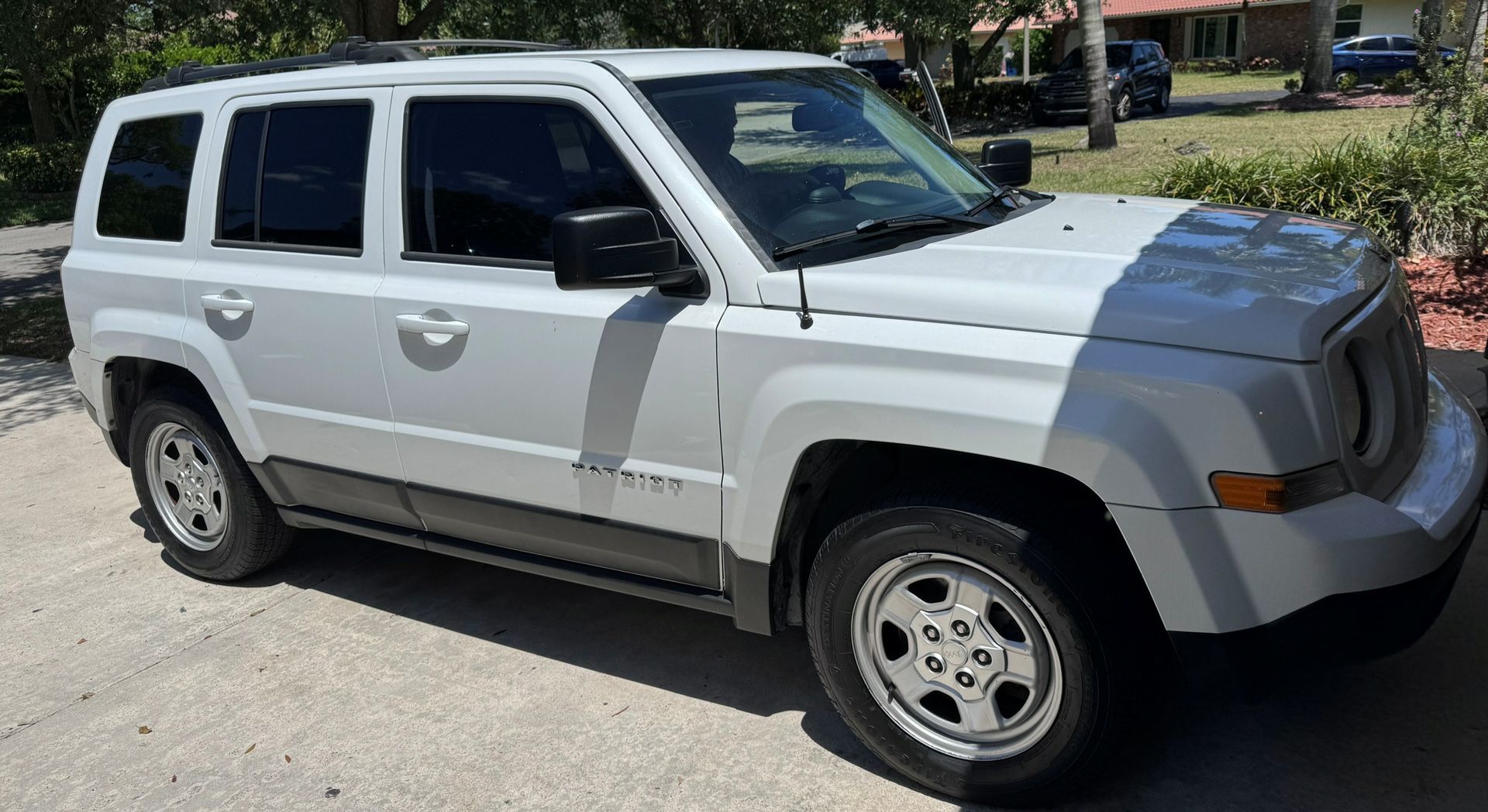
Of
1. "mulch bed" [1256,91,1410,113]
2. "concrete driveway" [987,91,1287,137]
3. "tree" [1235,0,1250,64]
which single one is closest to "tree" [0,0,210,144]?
"concrete driveway" [987,91,1287,137]

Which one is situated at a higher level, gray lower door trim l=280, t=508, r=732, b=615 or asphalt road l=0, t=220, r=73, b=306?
gray lower door trim l=280, t=508, r=732, b=615

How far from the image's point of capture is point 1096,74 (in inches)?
713

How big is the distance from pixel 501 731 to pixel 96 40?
1988cm

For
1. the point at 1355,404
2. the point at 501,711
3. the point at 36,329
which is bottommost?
the point at 501,711

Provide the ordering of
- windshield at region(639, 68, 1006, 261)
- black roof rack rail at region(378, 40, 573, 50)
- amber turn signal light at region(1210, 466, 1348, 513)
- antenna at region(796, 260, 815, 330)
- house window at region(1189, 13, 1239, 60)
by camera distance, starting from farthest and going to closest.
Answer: house window at region(1189, 13, 1239, 60)
black roof rack rail at region(378, 40, 573, 50)
windshield at region(639, 68, 1006, 261)
antenna at region(796, 260, 815, 330)
amber turn signal light at region(1210, 466, 1348, 513)

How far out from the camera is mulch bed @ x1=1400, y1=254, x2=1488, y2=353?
7.13 meters

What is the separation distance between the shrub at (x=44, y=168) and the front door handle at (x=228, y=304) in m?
23.4

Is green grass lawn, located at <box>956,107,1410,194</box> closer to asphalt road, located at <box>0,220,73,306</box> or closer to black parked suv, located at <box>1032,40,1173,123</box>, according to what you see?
black parked suv, located at <box>1032,40,1173,123</box>

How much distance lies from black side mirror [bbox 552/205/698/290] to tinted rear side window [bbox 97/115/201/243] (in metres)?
2.28

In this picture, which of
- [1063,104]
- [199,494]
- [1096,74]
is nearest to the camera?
[199,494]

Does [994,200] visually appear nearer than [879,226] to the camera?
No

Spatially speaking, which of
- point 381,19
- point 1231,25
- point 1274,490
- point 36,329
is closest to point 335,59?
point 1274,490

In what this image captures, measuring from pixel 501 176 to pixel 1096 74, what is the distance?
15.9 m

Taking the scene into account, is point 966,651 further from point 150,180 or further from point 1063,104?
point 1063,104
